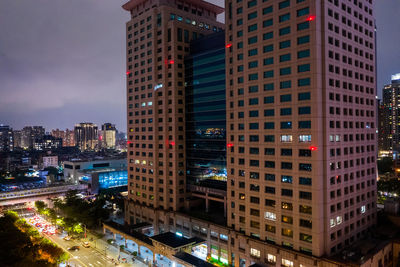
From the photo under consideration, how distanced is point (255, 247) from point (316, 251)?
11896 millimetres

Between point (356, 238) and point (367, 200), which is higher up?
point (367, 200)

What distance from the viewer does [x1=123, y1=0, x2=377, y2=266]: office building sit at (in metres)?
48.3

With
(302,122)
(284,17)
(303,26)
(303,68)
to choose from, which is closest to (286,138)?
(302,122)

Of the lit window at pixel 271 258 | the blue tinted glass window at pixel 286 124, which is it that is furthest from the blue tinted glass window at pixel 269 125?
the lit window at pixel 271 258

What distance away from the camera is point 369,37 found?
2340 inches

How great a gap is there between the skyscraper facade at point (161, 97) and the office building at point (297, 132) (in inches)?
511

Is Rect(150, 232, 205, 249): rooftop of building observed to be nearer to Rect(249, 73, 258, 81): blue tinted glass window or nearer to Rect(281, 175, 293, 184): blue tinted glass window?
Rect(281, 175, 293, 184): blue tinted glass window

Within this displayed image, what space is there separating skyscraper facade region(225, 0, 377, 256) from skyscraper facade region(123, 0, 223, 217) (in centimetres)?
2212

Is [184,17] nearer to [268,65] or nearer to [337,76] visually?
[268,65]

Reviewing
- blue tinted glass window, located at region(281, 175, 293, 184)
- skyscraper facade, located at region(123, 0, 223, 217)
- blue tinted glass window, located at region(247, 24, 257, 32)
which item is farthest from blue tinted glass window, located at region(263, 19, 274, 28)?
skyscraper facade, located at region(123, 0, 223, 217)

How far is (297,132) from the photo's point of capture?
4984 centimetres

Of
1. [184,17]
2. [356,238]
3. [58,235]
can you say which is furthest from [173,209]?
[184,17]

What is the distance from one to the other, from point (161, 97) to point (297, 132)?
43.5m

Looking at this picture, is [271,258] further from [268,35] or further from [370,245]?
[268,35]
